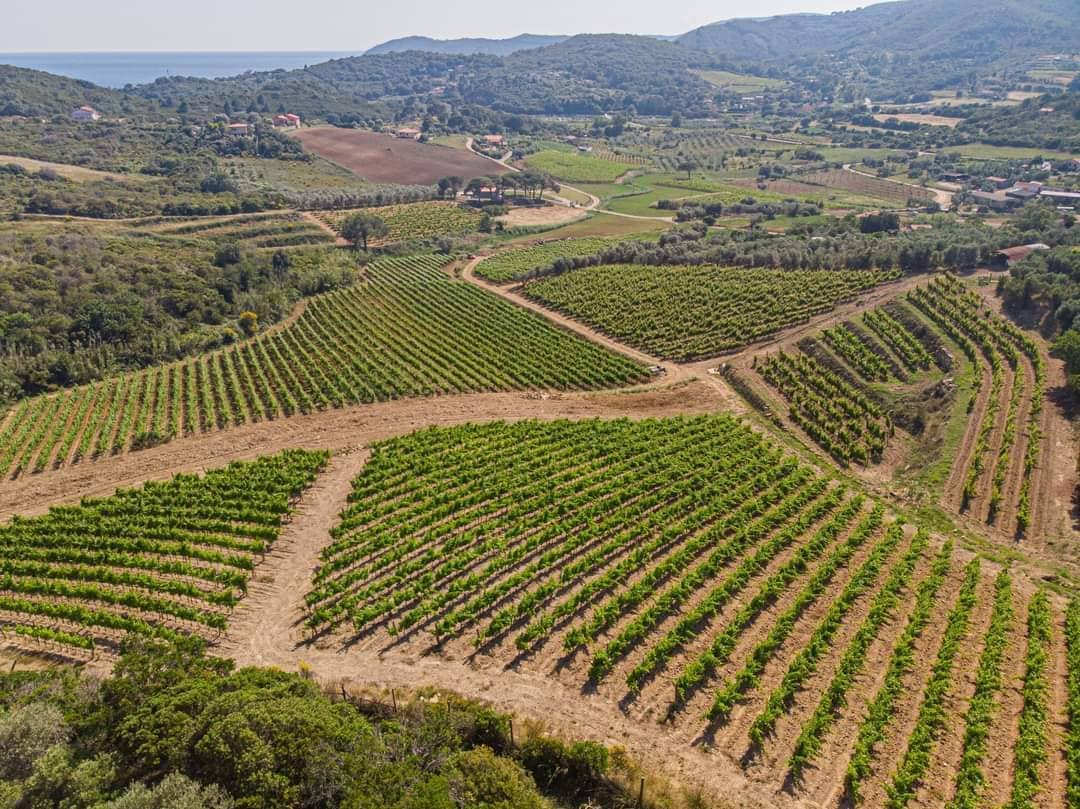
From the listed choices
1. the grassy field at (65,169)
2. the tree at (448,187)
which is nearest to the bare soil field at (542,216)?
the tree at (448,187)

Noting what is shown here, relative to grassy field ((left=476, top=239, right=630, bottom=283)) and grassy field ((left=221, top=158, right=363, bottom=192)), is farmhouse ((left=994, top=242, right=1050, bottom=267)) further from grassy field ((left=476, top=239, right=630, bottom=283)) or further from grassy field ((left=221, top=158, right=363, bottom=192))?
grassy field ((left=221, top=158, right=363, bottom=192))

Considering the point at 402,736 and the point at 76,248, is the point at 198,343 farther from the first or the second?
the point at 402,736

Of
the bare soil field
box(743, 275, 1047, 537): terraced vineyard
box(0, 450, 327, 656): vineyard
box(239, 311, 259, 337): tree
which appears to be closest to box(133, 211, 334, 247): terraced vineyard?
the bare soil field

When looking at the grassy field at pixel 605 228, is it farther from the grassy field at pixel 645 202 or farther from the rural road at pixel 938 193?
the rural road at pixel 938 193

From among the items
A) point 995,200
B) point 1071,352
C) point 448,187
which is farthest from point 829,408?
point 448,187

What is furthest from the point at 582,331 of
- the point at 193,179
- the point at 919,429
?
the point at 193,179

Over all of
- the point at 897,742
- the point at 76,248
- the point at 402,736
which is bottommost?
the point at 897,742
